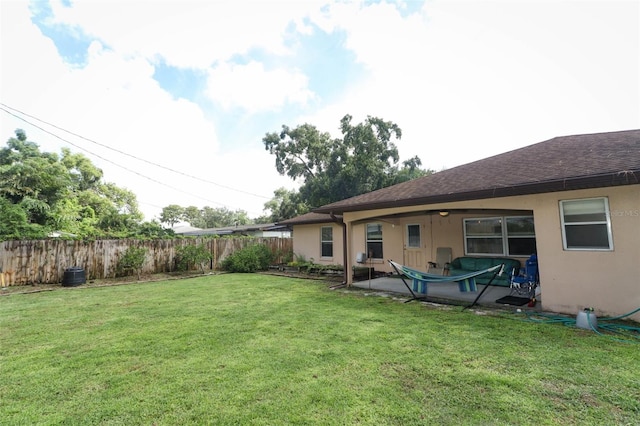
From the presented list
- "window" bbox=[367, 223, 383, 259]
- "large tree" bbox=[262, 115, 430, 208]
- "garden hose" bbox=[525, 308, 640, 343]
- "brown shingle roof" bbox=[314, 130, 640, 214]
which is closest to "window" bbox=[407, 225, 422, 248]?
"window" bbox=[367, 223, 383, 259]

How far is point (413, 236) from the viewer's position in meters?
10.5

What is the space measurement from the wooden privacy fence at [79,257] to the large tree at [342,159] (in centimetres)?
992

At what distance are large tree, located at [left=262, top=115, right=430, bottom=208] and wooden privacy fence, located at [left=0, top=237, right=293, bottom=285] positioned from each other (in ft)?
32.5

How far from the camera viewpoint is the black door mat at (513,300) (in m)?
5.94

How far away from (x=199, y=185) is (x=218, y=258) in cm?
1066

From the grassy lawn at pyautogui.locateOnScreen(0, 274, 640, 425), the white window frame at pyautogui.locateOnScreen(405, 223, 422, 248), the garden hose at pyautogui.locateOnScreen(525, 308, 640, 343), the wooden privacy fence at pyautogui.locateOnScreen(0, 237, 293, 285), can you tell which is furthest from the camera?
the white window frame at pyautogui.locateOnScreen(405, 223, 422, 248)

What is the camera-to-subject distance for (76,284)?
370 inches

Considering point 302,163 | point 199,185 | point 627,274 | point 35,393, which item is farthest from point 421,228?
point 199,185

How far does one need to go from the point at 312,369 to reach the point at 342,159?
63.3 feet

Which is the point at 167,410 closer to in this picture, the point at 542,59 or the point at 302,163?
the point at 542,59

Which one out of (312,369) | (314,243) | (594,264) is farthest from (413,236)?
(312,369)

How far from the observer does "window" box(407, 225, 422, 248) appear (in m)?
10.4

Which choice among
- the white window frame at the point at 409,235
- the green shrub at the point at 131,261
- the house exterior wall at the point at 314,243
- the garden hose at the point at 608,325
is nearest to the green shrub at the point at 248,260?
the house exterior wall at the point at 314,243

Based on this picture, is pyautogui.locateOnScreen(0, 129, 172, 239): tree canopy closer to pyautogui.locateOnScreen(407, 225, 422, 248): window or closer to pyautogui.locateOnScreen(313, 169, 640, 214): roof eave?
pyautogui.locateOnScreen(407, 225, 422, 248): window
